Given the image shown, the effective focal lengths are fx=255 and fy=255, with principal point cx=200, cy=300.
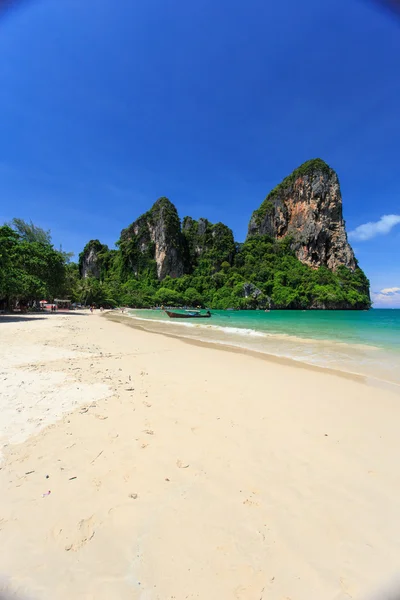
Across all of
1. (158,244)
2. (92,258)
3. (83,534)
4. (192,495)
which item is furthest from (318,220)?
(83,534)

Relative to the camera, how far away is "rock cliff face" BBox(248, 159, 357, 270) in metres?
98.2

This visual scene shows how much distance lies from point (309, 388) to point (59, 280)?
3663 cm

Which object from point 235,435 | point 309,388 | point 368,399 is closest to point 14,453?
point 235,435

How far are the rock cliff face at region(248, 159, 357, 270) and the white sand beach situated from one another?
348ft

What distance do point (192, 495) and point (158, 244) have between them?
101m

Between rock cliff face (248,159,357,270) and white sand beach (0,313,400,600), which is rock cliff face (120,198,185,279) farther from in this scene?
white sand beach (0,313,400,600)

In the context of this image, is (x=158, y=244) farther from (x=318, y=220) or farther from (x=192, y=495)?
(x=192, y=495)

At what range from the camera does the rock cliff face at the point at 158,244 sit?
97125 mm

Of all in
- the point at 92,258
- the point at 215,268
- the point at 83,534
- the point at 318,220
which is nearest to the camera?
the point at 83,534

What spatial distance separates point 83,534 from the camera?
1.94 meters

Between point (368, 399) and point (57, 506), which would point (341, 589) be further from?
point (368, 399)

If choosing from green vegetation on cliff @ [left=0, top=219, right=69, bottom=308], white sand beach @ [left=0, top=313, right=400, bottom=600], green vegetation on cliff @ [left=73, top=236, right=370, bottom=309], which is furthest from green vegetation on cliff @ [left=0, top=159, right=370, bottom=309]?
white sand beach @ [left=0, top=313, right=400, bottom=600]

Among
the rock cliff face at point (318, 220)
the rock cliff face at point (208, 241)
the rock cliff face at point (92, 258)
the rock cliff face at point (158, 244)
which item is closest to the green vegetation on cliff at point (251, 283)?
the rock cliff face at point (208, 241)

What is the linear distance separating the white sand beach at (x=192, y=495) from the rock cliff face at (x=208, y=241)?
331 feet
